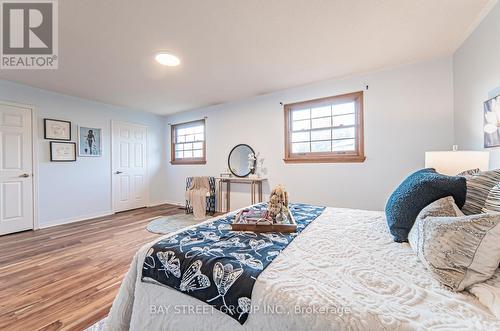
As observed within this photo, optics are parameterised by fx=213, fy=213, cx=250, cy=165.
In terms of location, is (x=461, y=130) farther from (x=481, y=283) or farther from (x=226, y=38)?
(x=226, y=38)

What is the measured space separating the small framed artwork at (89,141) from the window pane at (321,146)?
167 inches

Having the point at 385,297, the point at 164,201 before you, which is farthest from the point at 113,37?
the point at 164,201

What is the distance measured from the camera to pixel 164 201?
5.65 metres

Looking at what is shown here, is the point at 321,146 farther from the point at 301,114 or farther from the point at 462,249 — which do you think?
the point at 462,249

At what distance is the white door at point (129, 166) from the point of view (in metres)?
4.66

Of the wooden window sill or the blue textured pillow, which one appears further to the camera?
the wooden window sill

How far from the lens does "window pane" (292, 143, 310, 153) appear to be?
3.58m

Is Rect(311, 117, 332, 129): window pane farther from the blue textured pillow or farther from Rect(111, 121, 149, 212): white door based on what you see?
Rect(111, 121, 149, 212): white door

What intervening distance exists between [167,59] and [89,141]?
9.41ft

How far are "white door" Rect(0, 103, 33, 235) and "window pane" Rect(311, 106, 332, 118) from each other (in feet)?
15.4

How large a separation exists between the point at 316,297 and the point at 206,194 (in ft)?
12.4

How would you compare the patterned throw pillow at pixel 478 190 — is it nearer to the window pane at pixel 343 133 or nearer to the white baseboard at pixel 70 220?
the window pane at pixel 343 133

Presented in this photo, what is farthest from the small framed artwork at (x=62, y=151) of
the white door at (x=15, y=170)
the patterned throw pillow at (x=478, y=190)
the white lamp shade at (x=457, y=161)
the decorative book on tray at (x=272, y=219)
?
the white lamp shade at (x=457, y=161)

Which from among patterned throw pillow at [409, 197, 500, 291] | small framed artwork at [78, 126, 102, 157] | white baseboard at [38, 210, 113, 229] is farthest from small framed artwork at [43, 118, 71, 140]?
patterned throw pillow at [409, 197, 500, 291]
